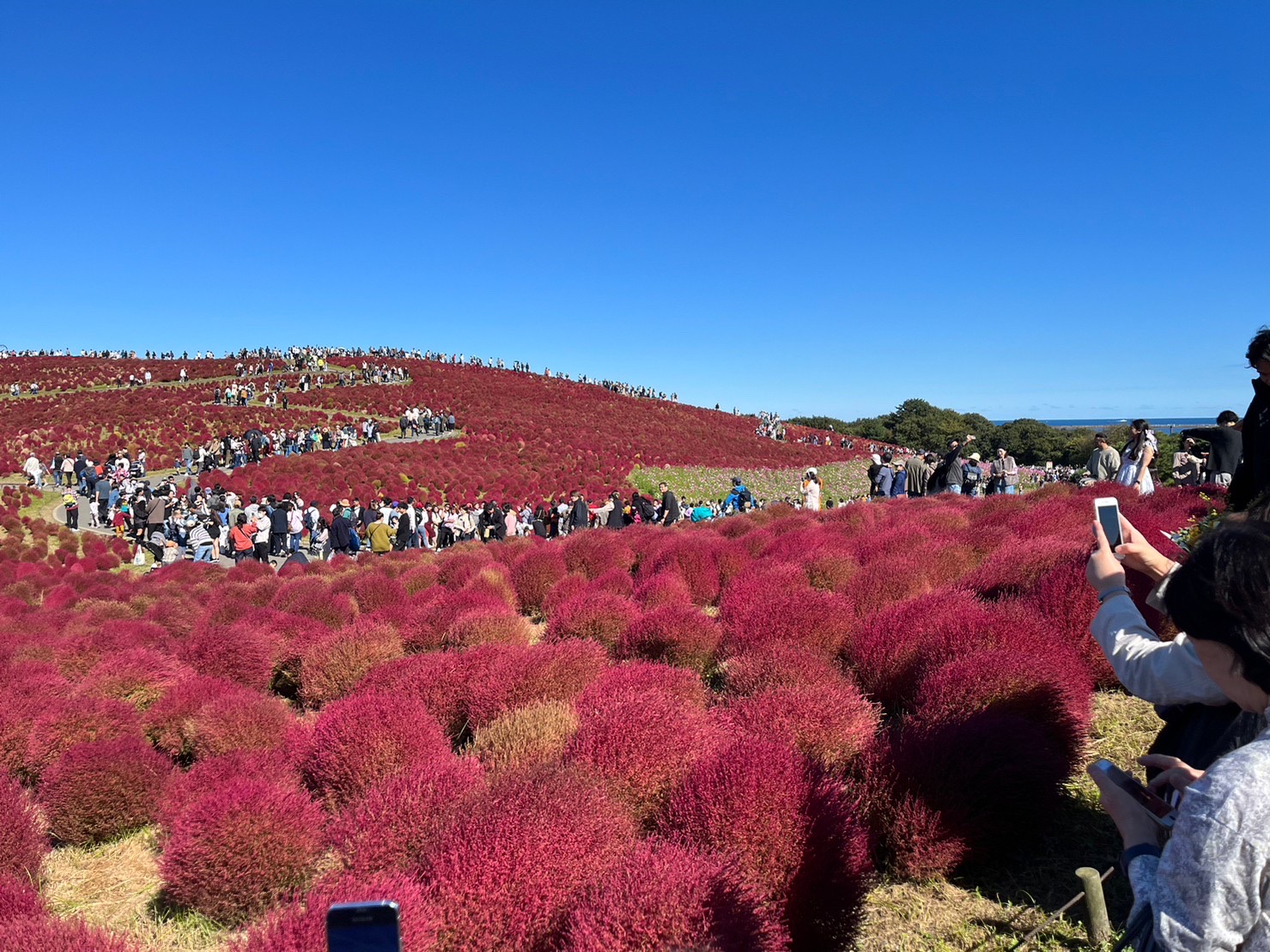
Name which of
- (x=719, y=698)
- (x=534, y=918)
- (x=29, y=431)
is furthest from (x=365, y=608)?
(x=29, y=431)

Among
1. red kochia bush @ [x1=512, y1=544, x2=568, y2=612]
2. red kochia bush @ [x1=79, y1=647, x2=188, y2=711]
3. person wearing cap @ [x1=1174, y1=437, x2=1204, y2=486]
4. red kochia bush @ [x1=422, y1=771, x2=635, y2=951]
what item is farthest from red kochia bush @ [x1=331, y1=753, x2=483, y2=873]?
person wearing cap @ [x1=1174, y1=437, x2=1204, y2=486]

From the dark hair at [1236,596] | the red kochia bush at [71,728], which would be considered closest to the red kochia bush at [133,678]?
the red kochia bush at [71,728]

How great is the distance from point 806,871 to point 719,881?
0.46 meters

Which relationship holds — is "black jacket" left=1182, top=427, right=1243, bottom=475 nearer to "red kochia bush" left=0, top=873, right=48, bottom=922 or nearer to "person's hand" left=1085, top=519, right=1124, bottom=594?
"person's hand" left=1085, top=519, right=1124, bottom=594

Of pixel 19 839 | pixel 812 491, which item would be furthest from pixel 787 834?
pixel 812 491

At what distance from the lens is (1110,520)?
244cm

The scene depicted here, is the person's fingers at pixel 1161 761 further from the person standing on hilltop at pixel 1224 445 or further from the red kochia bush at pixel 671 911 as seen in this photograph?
the person standing on hilltop at pixel 1224 445

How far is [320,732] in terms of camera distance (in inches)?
159

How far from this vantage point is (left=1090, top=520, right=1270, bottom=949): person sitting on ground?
4.31 feet

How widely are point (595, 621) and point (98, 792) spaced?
11.7 ft

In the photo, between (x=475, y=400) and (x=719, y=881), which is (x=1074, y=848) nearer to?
(x=719, y=881)

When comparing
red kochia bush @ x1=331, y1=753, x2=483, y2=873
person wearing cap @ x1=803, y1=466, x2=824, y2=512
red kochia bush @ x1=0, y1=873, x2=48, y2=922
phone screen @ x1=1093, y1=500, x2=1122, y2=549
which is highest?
phone screen @ x1=1093, y1=500, x2=1122, y2=549

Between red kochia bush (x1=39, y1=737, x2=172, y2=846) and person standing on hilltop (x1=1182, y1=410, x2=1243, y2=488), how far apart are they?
864 centimetres

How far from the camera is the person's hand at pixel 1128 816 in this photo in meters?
1.71
